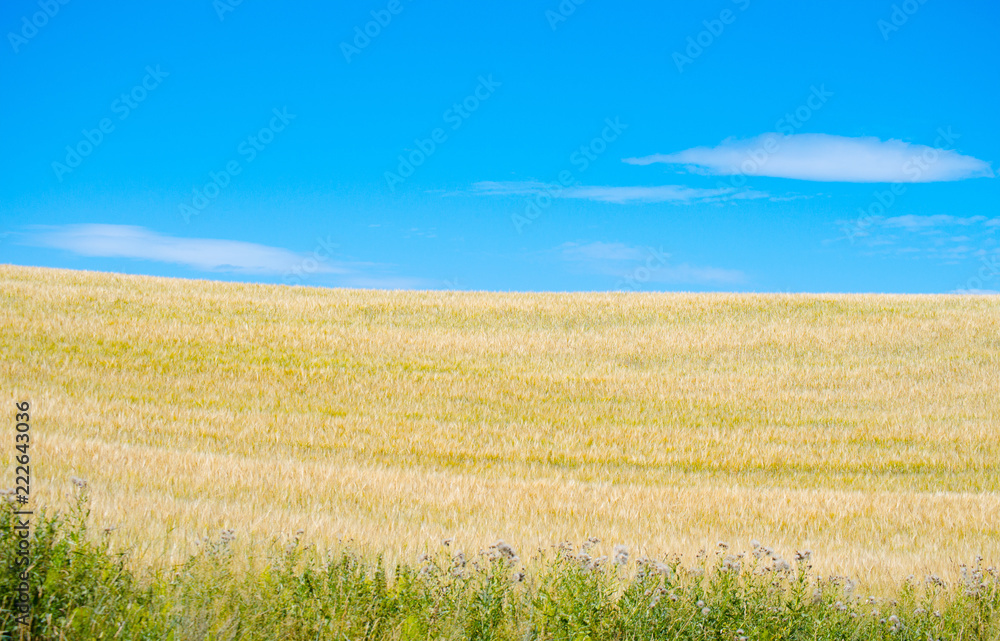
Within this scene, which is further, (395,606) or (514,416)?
(514,416)

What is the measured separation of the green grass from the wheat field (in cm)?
102

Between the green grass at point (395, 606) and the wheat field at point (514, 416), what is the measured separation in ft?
3.36

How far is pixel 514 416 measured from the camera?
1805 centimetres

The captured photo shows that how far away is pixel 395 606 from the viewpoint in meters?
5.07

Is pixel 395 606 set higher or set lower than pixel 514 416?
lower

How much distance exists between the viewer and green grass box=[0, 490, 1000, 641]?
14.7ft

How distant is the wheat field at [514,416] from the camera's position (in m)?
9.34

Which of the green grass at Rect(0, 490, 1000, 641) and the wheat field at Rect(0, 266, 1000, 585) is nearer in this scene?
the green grass at Rect(0, 490, 1000, 641)

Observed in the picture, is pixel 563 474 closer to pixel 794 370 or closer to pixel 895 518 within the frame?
pixel 895 518

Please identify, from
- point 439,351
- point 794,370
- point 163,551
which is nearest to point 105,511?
point 163,551

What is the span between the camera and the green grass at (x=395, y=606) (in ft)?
14.7

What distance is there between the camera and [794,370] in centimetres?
2284

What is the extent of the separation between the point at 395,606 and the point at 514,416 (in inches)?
513

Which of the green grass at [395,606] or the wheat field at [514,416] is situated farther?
the wheat field at [514,416]
